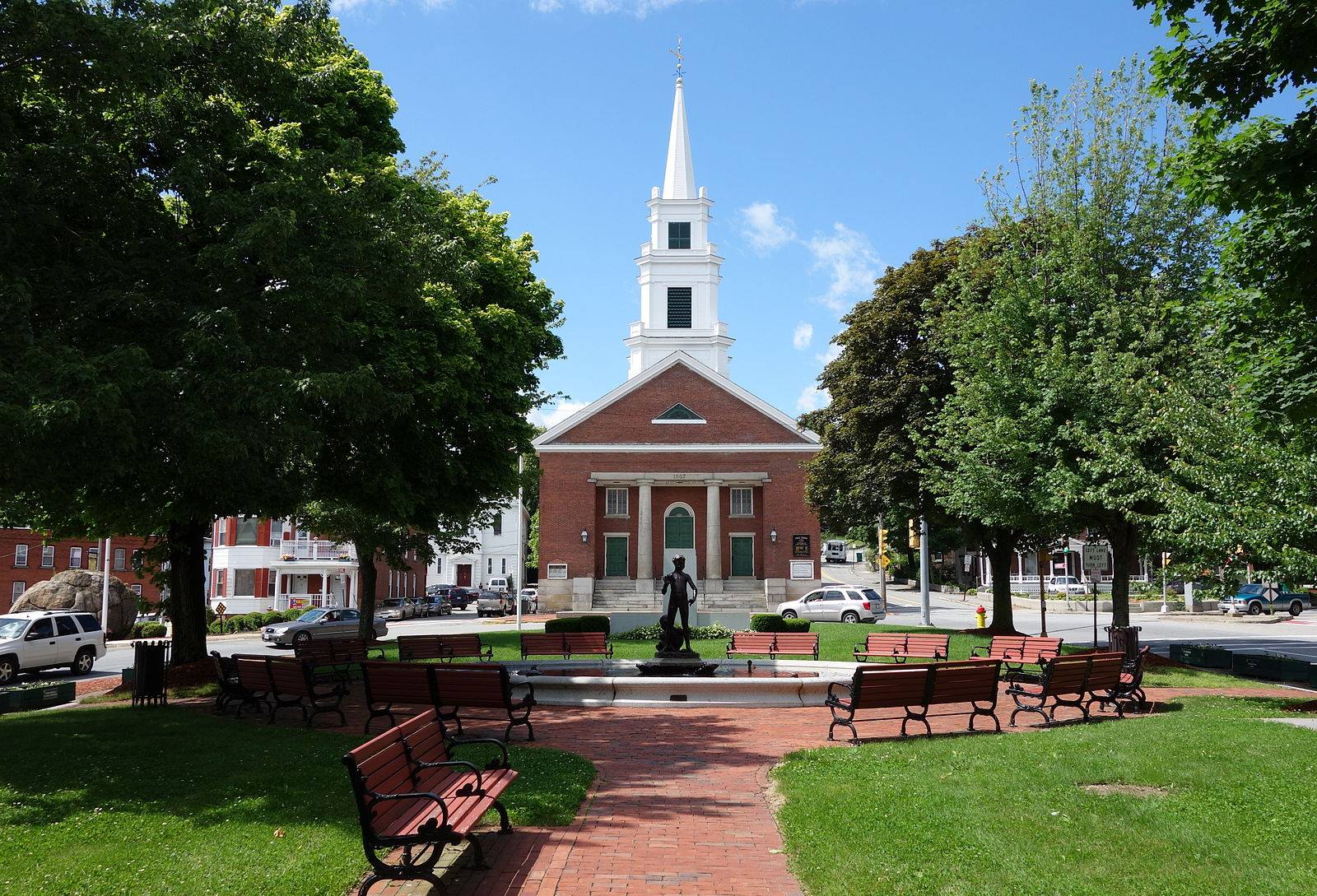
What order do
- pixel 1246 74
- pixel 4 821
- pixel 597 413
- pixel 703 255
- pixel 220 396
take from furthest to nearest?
pixel 703 255 < pixel 597 413 < pixel 220 396 < pixel 1246 74 < pixel 4 821

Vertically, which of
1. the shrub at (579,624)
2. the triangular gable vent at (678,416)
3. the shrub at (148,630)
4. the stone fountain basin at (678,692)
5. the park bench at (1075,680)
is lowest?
the shrub at (148,630)

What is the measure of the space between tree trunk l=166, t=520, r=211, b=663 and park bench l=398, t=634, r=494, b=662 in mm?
3840

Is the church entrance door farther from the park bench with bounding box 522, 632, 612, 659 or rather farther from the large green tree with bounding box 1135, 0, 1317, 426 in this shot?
the large green tree with bounding box 1135, 0, 1317, 426

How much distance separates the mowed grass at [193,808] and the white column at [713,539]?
34131mm

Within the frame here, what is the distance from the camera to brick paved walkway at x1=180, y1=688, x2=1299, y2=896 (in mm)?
6484

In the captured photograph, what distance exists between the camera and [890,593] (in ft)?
255

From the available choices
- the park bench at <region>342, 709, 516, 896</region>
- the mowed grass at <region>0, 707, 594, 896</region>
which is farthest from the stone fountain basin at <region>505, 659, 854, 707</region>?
the park bench at <region>342, 709, 516, 896</region>

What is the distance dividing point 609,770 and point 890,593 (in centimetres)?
7060

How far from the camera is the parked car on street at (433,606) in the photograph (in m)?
58.6

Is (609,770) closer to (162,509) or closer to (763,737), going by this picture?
(763,737)

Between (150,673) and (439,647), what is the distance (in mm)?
Answer: 6162

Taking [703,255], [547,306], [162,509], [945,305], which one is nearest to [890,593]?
[703,255]

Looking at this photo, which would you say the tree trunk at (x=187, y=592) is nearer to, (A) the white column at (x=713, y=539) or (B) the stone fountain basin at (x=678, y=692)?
(B) the stone fountain basin at (x=678, y=692)

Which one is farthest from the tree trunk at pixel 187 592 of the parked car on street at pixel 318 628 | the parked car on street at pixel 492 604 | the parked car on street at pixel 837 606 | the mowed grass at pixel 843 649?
the parked car on street at pixel 492 604
